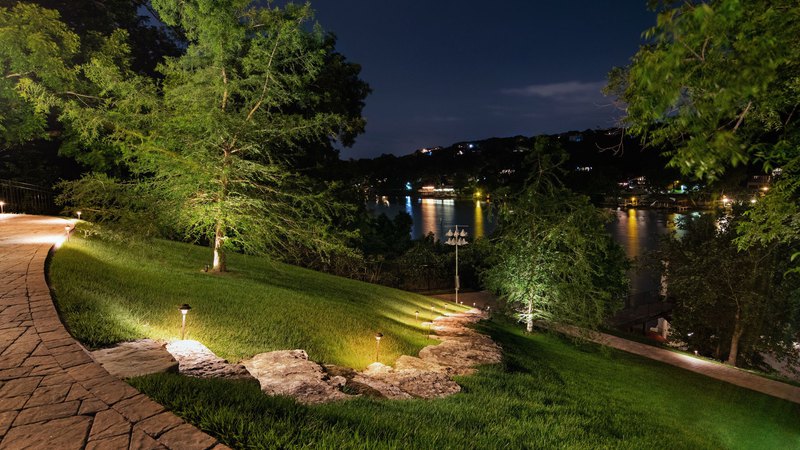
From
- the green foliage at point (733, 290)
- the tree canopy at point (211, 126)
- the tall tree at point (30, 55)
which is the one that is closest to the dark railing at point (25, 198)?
the tall tree at point (30, 55)

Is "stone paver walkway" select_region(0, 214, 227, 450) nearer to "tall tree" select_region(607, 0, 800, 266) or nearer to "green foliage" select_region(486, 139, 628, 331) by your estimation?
"tall tree" select_region(607, 0, 800, 266)

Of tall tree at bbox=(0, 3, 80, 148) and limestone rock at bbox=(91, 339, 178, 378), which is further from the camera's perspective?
tall tree at bbox=(0, 3, 80, 148)

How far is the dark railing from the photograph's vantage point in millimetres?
18766

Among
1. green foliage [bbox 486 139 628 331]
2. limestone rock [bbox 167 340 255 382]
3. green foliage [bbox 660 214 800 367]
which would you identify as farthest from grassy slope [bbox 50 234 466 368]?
green foliage [bbox 660 214 800 367]

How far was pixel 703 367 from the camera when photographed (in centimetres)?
1520

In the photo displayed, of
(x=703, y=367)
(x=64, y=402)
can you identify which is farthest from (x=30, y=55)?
(x=703, y=367)

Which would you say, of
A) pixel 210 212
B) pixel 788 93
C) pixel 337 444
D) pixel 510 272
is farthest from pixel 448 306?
pixel 337 444

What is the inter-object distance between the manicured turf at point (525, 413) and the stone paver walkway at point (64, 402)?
0.84ft

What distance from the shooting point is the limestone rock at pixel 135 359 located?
4445 millimetres

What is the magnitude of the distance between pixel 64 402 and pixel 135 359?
1.40m

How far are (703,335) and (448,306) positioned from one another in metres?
13.1

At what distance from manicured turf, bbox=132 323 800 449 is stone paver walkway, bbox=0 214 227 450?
0.84 feet

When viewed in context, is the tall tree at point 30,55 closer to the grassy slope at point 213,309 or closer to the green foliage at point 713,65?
the grassy slope at point 213,309

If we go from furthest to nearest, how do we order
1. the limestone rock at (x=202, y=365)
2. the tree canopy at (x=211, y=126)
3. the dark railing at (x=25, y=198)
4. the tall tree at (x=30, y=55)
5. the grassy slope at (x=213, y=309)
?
the dark railing at (x=25, y=198) → the tall tree at (x=30, y=55) → the tree canopy at (x=211, y=126) → the grassy slope at (x=213, y=309) → the limestone rock at (x=202, y=365)
